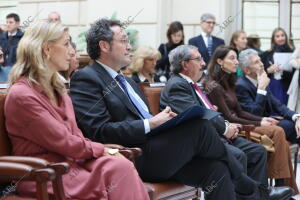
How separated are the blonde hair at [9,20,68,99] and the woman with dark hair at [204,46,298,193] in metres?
2.08

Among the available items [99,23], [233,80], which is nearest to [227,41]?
[233,80]

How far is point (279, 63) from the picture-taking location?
299 inches

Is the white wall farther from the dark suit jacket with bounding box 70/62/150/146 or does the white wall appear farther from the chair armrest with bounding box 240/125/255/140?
the dark suit jacket with bounding box 70/62/150/146

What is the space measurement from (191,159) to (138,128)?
384 mm

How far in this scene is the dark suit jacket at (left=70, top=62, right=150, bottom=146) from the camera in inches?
132

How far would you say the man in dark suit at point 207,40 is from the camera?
7.65m

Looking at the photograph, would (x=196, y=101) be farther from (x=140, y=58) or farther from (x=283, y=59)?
(x=283, y=59)

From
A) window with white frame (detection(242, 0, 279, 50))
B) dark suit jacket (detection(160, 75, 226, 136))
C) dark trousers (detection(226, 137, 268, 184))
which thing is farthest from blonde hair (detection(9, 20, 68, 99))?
window with white frame (detection(242, 0, 279, 50))

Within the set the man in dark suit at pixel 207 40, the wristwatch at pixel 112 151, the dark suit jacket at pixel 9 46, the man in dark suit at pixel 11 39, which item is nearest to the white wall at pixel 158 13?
the man in dark suit at pixel 207 40

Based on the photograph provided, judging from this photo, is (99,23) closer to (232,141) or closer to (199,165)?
(199,165)

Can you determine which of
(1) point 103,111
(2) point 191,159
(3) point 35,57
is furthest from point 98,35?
(2) point 191,159

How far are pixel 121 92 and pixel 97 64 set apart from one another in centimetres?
23

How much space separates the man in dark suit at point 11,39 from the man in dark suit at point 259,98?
9.34 feet

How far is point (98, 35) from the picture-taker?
3641 millimetres
